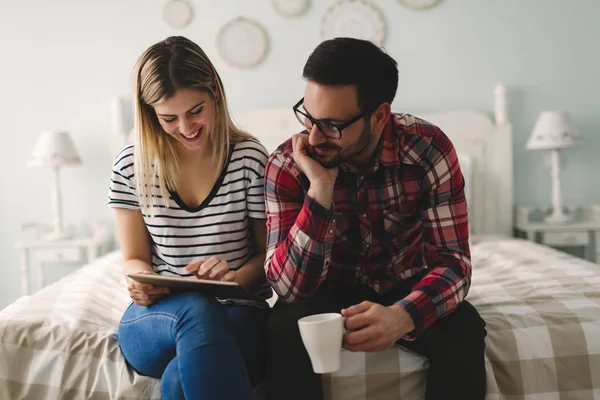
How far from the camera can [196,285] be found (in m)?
1.10

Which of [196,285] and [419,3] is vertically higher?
[419,3]

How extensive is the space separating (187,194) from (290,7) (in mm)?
1976

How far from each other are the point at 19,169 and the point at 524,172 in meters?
2.65

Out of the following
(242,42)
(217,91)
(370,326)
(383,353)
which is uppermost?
(242,42)

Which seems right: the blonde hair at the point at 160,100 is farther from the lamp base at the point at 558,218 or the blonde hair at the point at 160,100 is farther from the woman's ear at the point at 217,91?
the lamp base at the point at 558,218

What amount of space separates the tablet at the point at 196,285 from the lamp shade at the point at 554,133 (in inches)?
82.6

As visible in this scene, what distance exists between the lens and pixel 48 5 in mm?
3160

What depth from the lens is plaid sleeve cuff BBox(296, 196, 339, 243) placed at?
3.88 feet

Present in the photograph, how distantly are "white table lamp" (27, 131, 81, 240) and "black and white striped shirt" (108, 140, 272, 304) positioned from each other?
165 cm

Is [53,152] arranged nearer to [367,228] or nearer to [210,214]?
[210,214]

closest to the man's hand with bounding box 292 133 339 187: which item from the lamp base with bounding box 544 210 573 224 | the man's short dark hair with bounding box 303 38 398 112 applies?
the man's short dark hair with bounding box 303 38 398 112

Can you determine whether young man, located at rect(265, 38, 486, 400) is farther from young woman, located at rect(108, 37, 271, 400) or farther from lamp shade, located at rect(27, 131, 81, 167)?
lamp shade, located at rect(27, 131, 81, 167)

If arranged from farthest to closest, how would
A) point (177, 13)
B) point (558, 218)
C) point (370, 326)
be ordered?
point (177, 13) → point (558, 218) → point (370, 326)

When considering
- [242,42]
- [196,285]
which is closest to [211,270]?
[196,285]
